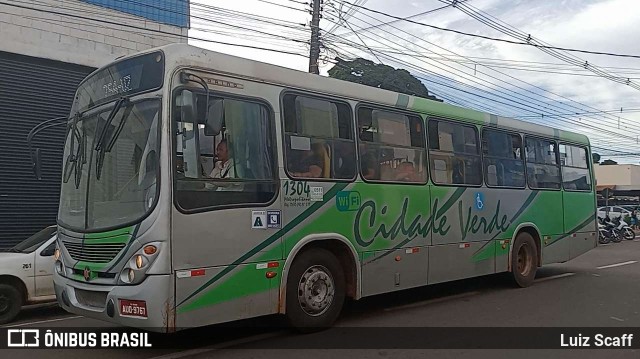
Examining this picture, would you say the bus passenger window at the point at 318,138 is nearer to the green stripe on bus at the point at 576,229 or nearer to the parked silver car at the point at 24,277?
the parked silver car at the point at 24,277

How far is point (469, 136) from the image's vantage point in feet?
32.7

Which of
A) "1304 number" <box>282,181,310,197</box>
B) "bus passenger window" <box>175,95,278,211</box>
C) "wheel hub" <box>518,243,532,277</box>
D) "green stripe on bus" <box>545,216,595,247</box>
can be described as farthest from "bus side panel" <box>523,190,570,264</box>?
"bus passenger window" <box>175,95,278,211</box>

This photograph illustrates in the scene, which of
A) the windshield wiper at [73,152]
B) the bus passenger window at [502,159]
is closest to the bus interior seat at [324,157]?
the windshield wiper at [73,152]

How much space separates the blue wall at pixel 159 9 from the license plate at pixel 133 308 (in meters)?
11.6

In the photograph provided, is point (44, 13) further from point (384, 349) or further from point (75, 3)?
point (384, 349)

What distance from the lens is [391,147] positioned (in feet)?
27.6

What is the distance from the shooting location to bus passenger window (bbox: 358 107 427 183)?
8.02m

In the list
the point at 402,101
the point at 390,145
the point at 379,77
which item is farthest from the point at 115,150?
the point at 379,77

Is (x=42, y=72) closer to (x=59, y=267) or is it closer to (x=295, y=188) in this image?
(x=59, y=267)

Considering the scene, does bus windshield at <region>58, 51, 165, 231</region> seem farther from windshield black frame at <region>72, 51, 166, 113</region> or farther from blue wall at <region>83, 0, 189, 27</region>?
blue wall at <region>83, 0, 189, 27</region>

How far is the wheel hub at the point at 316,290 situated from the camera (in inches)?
278

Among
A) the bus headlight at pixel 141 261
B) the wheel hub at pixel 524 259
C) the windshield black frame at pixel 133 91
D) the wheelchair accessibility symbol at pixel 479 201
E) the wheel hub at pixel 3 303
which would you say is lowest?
the wheel hub at pixel 3 303

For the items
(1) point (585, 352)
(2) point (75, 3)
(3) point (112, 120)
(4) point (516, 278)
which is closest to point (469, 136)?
(4) point (516, 278)

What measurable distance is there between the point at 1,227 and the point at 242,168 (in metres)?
9.85
